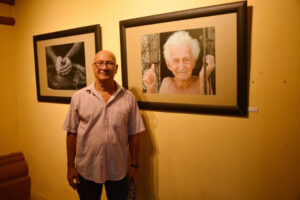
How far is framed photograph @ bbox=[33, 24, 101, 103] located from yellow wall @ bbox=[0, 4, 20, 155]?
1.39ft

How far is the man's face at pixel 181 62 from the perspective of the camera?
139 cm

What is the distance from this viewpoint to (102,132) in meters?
1.38

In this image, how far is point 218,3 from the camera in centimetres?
131

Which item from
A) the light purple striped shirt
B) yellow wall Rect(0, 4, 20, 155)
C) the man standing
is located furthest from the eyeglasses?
yellow wall Rect(0, 4, 20, 155)

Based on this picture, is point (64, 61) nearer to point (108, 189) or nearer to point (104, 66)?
point (104, 66)

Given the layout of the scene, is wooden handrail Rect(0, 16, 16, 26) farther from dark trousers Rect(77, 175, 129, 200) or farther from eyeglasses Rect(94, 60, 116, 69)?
dark trousers Rect(77, 175, 129, 200)

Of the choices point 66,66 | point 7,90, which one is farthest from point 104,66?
point 7,90

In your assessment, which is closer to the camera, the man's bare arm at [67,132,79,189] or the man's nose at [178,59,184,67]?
the man's nose at [178,59,184,67]

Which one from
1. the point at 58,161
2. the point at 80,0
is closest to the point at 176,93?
the point at 80,0

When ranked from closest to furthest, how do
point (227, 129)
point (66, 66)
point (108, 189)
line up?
1. point (227, 129)
2. point (108, 189)
3. point (66, 66)

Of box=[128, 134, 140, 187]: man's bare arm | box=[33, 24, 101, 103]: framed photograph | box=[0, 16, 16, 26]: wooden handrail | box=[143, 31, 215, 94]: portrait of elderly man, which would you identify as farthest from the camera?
box=[0, 16, 16, 26]: wooden handrail

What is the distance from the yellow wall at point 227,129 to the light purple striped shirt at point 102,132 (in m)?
0.25

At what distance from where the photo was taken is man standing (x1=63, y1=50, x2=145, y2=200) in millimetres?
1382

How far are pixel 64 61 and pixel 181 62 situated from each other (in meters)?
1.09
